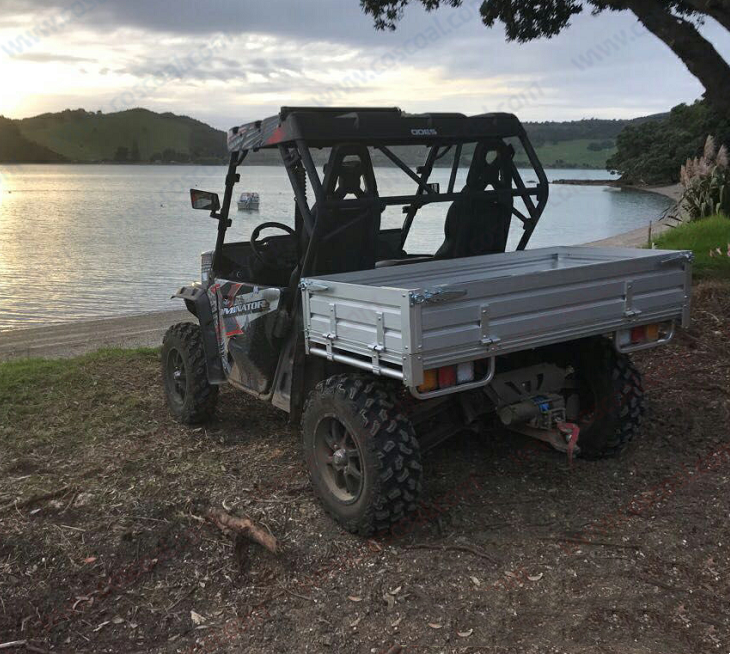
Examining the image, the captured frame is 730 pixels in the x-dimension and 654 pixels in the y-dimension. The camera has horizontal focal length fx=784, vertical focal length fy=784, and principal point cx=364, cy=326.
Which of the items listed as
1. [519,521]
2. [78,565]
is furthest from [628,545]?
[78,565]

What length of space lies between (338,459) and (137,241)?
117 ft

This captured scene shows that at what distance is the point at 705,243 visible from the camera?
1020 cm

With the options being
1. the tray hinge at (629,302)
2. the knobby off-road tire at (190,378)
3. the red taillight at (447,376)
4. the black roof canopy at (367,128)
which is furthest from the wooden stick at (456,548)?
the knobby off-road tire at (190,378)

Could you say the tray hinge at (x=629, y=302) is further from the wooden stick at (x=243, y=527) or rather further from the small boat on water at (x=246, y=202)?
the small boat on water at (x=246, y=202)

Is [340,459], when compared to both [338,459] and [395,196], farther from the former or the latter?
[395,196]

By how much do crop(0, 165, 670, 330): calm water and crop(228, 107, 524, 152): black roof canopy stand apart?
266 mm

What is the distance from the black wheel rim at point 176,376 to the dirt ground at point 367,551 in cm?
41

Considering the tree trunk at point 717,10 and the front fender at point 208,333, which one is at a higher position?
the tree trunk at point 717,10

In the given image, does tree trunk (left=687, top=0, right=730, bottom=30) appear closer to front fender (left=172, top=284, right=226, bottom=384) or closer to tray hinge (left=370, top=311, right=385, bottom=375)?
front fender (left=172, top=284, right=226, bottom=384)

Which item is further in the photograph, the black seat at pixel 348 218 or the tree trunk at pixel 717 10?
the tree trunk at pixel 717 10

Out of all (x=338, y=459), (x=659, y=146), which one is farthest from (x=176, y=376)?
(x=659, y=146)

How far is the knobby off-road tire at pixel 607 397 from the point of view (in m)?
4.80

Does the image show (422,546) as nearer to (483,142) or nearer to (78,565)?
(78,565)

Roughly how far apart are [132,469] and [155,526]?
0.95 metres
